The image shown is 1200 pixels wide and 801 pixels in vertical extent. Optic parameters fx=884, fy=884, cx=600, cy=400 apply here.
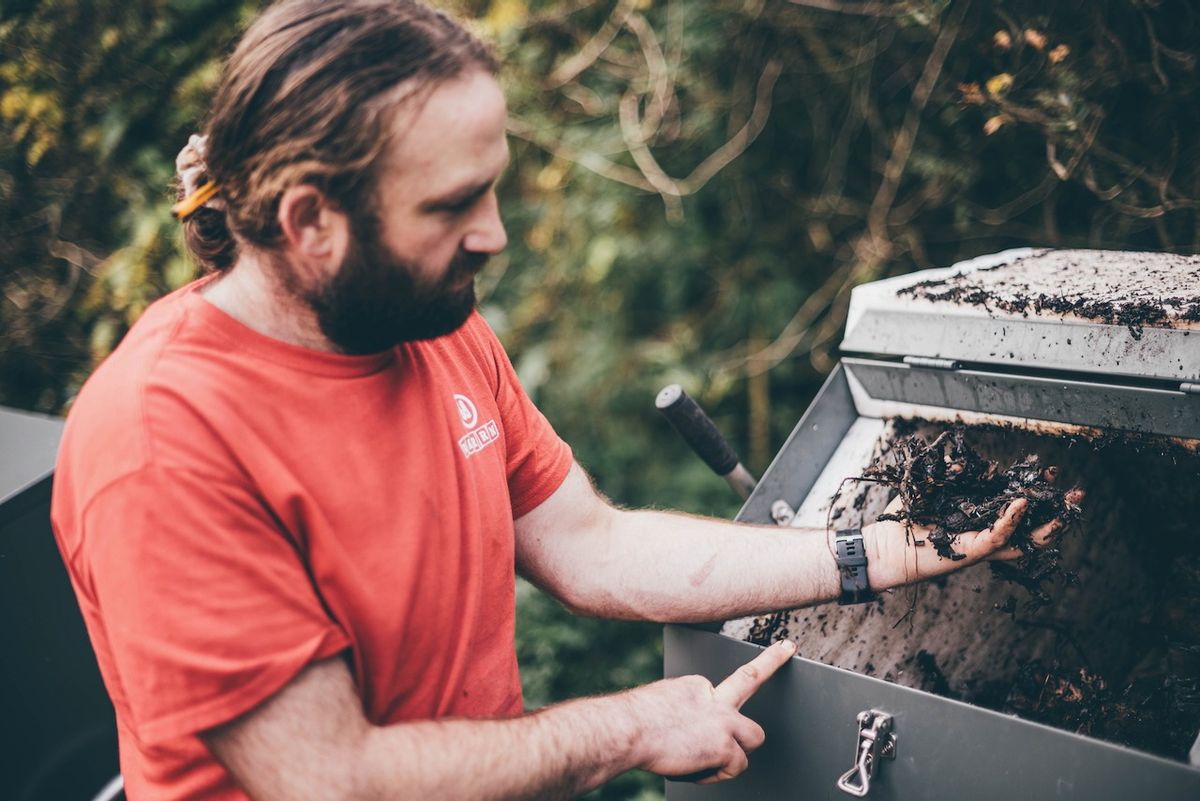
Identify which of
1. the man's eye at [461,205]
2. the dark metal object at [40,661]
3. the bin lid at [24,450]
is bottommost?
the dark metal object at [40,661]

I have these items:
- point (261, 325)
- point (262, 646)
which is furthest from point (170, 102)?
point (262, 646)

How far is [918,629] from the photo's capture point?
1642 millimetres

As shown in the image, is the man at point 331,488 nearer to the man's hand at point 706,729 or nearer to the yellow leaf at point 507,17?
the man's hand at point 706,729

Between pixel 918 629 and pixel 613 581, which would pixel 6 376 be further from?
pixel 918 629

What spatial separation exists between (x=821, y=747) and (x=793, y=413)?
112 inches

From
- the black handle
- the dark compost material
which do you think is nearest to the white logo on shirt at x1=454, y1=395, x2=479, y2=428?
the black handle

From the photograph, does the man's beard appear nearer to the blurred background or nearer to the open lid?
the open lid

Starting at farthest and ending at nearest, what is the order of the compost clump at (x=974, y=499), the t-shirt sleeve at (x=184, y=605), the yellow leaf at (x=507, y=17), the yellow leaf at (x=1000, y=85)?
the yellow leaf at (x=507, y=17) < the yellow leaf at (x=1000, y=85) < the compost clump at (x=974, y=499) < the t-shirt sleeve at (x=184, y=605)

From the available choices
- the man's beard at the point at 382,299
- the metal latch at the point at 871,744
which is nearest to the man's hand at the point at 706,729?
the metal latch at the point at 871,744

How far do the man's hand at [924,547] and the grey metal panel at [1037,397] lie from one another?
140 millimetres

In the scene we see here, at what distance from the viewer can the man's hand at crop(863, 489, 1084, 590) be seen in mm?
1346

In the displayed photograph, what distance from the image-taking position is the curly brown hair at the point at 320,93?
114 centimetres

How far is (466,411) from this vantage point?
1.44 m

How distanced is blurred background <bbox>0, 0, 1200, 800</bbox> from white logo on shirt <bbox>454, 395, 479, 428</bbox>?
71.3 inches
